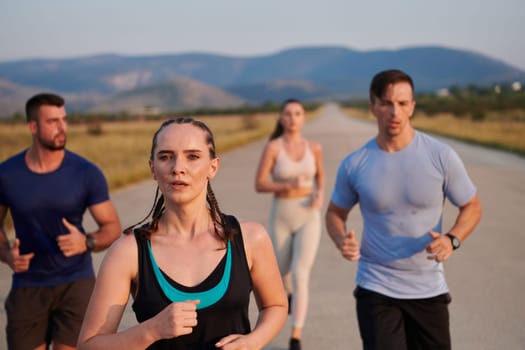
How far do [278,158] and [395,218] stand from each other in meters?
2.49

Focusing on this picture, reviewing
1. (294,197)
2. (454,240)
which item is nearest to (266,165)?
(294,197)

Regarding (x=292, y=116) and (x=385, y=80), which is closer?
(x=385, y=80)

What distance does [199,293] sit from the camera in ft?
7.20

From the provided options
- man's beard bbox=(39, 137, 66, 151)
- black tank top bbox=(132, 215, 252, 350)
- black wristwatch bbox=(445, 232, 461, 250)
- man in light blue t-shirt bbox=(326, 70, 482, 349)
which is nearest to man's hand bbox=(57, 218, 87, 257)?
man's beard bbox=(39, 137, 66, 151)

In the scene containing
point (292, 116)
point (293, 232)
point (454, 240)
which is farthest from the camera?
point (292, 116)

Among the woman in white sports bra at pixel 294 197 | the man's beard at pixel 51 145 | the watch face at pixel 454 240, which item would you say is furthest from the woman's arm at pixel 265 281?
the woman in white sports bra at pixel 294 197

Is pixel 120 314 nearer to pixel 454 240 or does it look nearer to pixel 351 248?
pixel 351 248

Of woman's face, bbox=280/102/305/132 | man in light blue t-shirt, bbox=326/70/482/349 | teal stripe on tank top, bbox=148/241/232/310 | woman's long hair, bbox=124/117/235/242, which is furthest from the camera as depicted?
woman's face, bbox=280/102/305/132

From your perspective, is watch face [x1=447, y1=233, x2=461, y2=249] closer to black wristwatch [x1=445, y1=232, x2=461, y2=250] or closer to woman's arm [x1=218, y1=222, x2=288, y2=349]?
black wristwatch [x1=445, y1=232, x2=461, y2=250]

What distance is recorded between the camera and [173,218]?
7.56 ft

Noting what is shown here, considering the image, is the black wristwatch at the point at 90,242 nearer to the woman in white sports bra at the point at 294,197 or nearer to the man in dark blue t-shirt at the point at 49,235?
the man in dark blue t-shirt at the point at 49,235

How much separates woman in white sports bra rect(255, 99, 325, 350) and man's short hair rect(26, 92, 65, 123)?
220cm

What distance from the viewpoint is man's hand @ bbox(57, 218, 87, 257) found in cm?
388

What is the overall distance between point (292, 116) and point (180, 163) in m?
3.88
